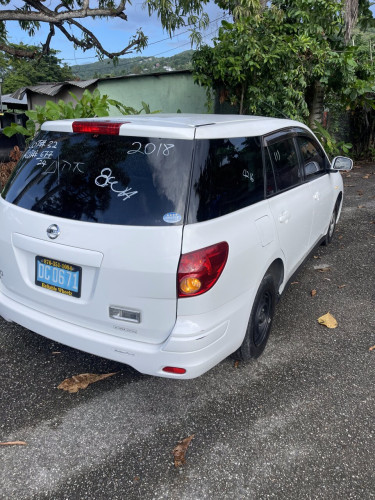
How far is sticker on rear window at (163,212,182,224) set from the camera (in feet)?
6.59

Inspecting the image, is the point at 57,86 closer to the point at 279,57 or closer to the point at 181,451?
the point at 279,57

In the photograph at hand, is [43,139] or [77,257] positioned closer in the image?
[77,257]

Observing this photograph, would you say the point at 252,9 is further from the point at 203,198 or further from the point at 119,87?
the point at 203,198

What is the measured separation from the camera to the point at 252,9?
24.6ft

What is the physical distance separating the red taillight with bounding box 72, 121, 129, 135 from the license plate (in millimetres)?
777

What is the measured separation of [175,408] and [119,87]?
33.8ft

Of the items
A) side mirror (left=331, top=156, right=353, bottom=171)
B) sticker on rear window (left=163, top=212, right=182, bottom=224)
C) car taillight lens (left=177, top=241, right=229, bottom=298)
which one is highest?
side mirror (left=331, top=156, right=353, bottom=171)

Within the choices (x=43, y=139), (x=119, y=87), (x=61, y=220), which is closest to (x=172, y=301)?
(x=61, y=220)

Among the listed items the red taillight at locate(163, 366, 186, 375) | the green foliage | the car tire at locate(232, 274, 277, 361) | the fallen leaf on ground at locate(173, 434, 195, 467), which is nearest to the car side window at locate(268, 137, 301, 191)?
the car tire at locate(232, 274, 277, 361)

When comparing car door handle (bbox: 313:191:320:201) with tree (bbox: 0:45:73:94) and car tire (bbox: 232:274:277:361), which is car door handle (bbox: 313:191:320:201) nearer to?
car tire (bbox: 232:274:277:361)

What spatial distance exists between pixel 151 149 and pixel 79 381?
1600mm

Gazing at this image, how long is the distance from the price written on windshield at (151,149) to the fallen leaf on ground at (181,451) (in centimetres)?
157

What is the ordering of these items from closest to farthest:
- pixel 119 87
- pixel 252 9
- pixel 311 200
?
pixel 311 200, pixel 252 9, pixel 119 87

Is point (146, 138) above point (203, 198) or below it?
above
